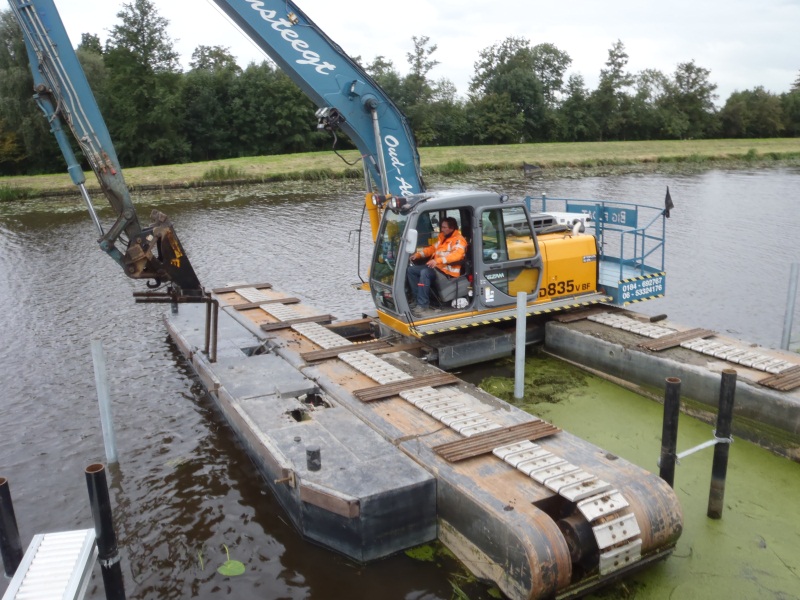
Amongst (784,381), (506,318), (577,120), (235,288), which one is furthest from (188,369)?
(577,120)

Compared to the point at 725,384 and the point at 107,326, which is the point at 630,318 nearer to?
the point at 725,384

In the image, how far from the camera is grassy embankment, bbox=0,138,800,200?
Answer: 34344 mm

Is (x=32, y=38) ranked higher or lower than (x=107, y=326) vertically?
higher

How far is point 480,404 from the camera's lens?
A: 23.2 ft

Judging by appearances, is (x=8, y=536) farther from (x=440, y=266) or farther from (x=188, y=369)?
(x=188, y=369)

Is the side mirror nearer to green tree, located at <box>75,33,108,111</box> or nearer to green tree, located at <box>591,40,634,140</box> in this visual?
green tree, located at <box>75,33,108,111</box>

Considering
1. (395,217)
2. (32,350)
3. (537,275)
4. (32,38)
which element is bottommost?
(32,350)

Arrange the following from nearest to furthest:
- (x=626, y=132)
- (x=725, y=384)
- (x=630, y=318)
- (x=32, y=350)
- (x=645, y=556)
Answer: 1. (x=645, y=556)
2. (x=725, y=384)
3. (x=630, y=318)
4. (x=32, y=350)
5. (x=626, y=132)

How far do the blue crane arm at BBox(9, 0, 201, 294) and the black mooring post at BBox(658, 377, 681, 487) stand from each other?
5.62 m

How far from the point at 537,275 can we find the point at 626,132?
2553 inches

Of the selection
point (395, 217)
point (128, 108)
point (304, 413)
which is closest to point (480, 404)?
A: point (304, 413)

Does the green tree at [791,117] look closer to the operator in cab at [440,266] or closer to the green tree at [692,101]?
the green tree at [692,101]

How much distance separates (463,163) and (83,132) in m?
32.1

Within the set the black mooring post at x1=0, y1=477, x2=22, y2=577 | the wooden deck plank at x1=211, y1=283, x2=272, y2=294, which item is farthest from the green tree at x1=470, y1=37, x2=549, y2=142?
the black mooring post at x1=0, y1=477, x2=22, y2=577
